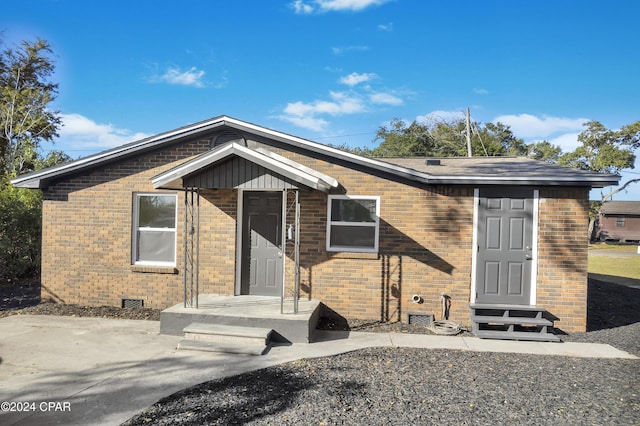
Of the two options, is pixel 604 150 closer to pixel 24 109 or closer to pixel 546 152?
pixel 546 152

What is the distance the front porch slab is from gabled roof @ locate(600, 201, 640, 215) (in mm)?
51143

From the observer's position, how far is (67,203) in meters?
7.96

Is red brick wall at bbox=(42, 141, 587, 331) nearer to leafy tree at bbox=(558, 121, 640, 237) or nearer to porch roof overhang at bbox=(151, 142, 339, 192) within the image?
porch roof overhang at bbox=(151, 142, 339, 192)

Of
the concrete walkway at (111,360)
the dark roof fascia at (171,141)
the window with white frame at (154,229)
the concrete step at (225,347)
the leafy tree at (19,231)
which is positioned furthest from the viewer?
the leafy tree at (19,231)

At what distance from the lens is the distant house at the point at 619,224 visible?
142ft

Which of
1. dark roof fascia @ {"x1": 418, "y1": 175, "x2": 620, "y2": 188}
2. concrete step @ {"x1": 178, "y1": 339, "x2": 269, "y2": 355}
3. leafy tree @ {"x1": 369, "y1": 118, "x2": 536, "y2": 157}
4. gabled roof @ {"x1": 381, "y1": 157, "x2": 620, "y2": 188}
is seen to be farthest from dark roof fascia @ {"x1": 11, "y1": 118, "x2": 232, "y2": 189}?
leafy tree @ {"x1": 369, "y1": 118, "x2": 536, "y2": 157}

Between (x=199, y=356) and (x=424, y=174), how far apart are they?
490cm

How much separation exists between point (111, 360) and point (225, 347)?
1.52 metres

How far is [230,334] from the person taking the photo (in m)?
5.79

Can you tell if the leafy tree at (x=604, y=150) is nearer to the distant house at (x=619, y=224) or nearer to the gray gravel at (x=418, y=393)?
the distant house at (x=619, y=224)

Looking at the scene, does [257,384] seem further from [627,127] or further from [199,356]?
[627,127]

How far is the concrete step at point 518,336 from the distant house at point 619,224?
155ft

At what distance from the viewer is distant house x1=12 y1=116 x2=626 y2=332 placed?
274 inches

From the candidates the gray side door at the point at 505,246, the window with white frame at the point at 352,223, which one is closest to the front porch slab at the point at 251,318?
the window with white frame at the point at 352,223
